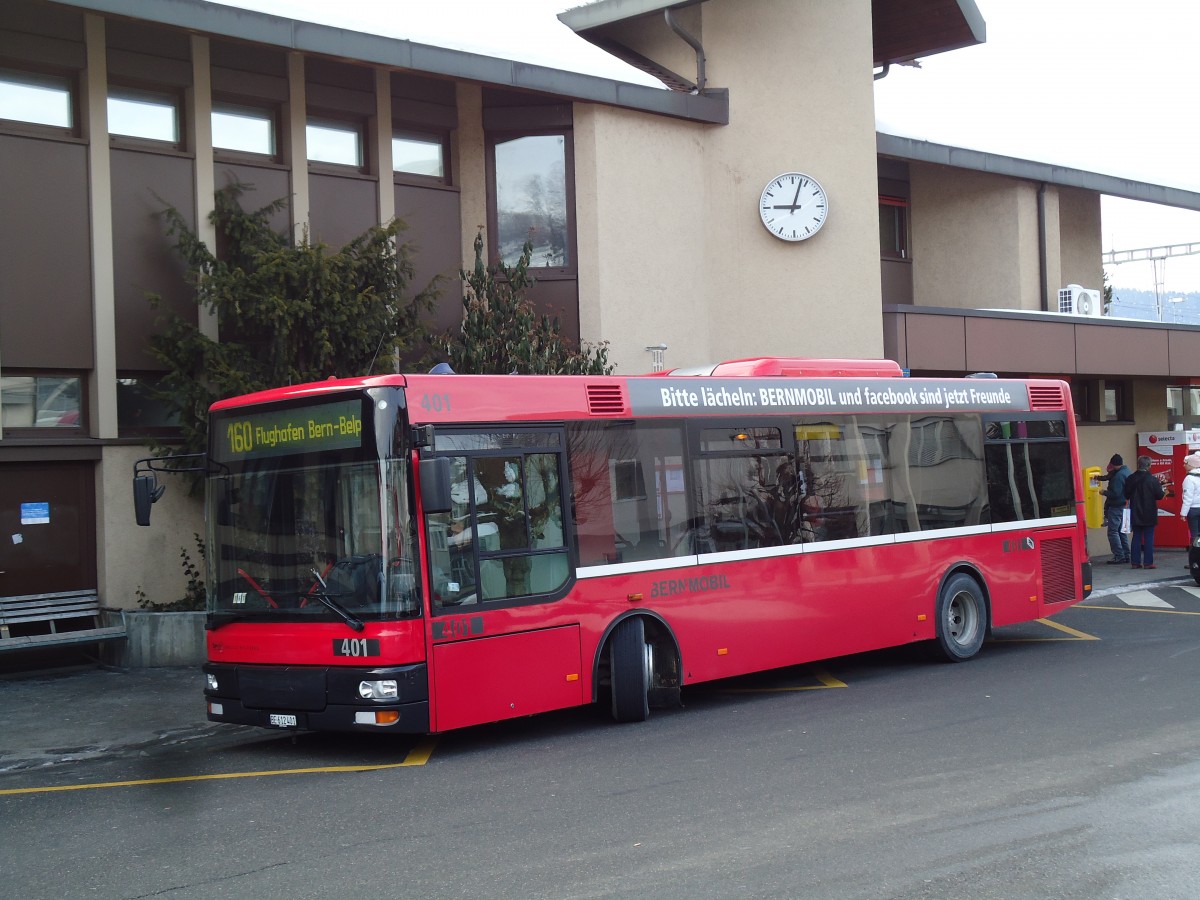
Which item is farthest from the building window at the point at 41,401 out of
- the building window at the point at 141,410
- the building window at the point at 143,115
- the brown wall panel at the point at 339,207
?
the brown wall panel at the point at 339,207

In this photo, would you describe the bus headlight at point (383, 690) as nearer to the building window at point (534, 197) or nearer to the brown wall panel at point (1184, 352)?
the building window at point (534, 197)

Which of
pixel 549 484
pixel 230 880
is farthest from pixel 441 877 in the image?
pixel 549 484

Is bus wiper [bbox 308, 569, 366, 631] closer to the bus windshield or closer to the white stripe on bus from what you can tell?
the bus windshield

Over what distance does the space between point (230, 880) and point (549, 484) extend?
4.20 m

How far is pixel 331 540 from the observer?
28.6 ft

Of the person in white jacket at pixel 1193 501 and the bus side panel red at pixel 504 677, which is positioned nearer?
the bus side panel red at pixel 504 677

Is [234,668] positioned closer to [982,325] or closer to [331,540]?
[331,540]

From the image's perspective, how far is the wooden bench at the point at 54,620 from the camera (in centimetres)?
1341

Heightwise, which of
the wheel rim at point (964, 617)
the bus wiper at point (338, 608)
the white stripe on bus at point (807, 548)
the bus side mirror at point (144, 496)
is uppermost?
the bus side mirror at point (144, 496)

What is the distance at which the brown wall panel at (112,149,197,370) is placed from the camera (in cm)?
1457

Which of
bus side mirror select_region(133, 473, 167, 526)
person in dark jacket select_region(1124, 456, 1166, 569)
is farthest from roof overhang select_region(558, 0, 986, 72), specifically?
bus side mirror select_region(133, 473, 167, 526)

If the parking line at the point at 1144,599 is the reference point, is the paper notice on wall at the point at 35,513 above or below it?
above

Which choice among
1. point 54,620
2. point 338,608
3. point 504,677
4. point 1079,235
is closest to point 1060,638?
point 504,677

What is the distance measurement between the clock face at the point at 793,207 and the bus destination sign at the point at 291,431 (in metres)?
11.0
